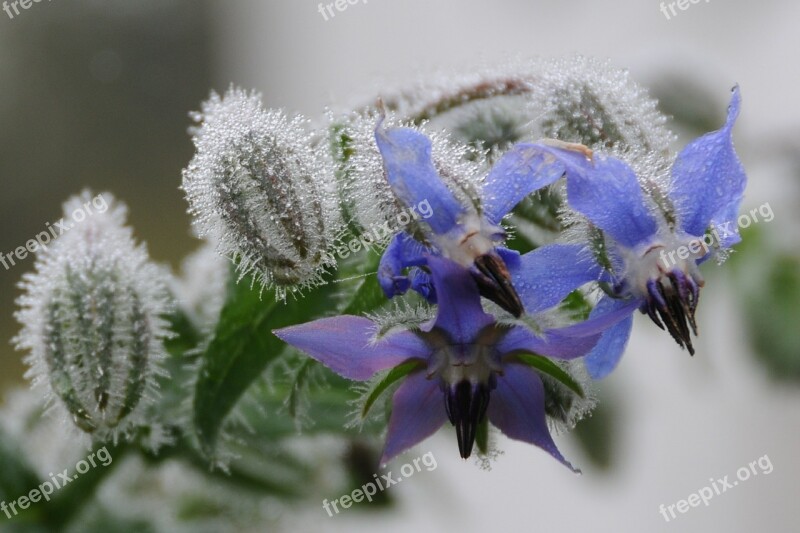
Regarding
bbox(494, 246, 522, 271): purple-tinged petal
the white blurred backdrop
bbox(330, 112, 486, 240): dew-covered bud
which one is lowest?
the white blurred backdrop

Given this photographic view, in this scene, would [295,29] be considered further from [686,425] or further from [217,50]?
[686,425]

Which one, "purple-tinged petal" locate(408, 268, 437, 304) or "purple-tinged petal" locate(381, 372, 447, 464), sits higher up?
"purple-tinged petal" locate(408, 268, 437, 304)

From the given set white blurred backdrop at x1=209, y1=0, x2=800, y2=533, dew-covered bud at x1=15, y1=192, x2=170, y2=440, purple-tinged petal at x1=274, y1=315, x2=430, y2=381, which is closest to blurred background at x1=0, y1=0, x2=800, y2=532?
white blurred backdrop at x1=209, y1=0, x2=800, y2=533

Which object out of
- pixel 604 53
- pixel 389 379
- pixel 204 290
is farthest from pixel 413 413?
pixel 604 53

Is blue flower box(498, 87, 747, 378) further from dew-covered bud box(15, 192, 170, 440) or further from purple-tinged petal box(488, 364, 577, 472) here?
dew-covered bud box(15, 192, 170, 440)

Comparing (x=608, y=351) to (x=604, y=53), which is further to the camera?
(x=604, y=53)

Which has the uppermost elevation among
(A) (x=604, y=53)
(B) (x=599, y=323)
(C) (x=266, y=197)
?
(C) (x=266, y=197)
